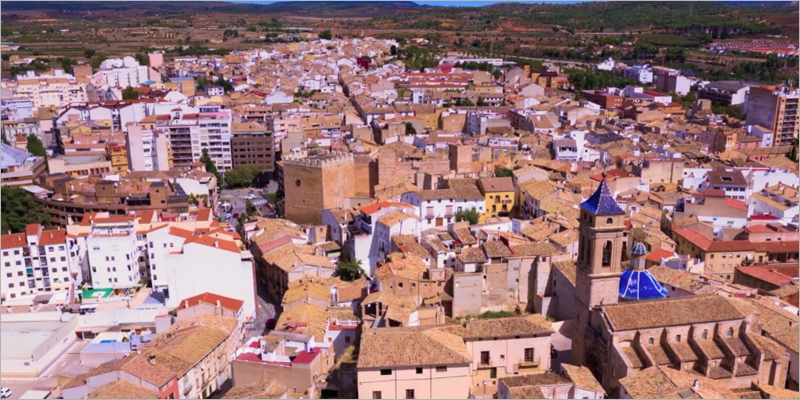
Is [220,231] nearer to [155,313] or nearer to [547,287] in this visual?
[155,313]

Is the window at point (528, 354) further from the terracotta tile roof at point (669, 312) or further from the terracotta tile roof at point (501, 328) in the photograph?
the terracotta tile roof at point (669, 312)

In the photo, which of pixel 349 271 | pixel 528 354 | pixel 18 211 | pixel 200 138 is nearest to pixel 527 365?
pixel 528 354

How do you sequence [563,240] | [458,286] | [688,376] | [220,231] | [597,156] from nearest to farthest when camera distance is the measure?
[688,376] → [458,286] → [563,240] → [220,231] → [597,156]

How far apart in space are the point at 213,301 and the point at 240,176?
44.6 feet

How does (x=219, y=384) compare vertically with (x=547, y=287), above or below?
below

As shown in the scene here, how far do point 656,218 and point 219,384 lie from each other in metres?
12.5

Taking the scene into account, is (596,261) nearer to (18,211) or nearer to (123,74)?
(18,211)

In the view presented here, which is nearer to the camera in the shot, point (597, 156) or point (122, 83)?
point (597, 156)

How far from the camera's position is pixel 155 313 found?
16062mm

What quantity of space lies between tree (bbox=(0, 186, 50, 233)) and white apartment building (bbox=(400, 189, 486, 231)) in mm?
11409

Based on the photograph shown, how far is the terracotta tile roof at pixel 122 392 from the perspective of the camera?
1141cm

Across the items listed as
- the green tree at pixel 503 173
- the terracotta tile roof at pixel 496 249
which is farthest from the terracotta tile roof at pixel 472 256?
the green tree at pixel 503 173

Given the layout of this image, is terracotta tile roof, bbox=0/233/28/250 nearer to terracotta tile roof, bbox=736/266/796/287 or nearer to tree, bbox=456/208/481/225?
tree, bbox=456/208/481/225

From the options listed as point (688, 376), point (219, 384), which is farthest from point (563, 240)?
point (219, 384)
